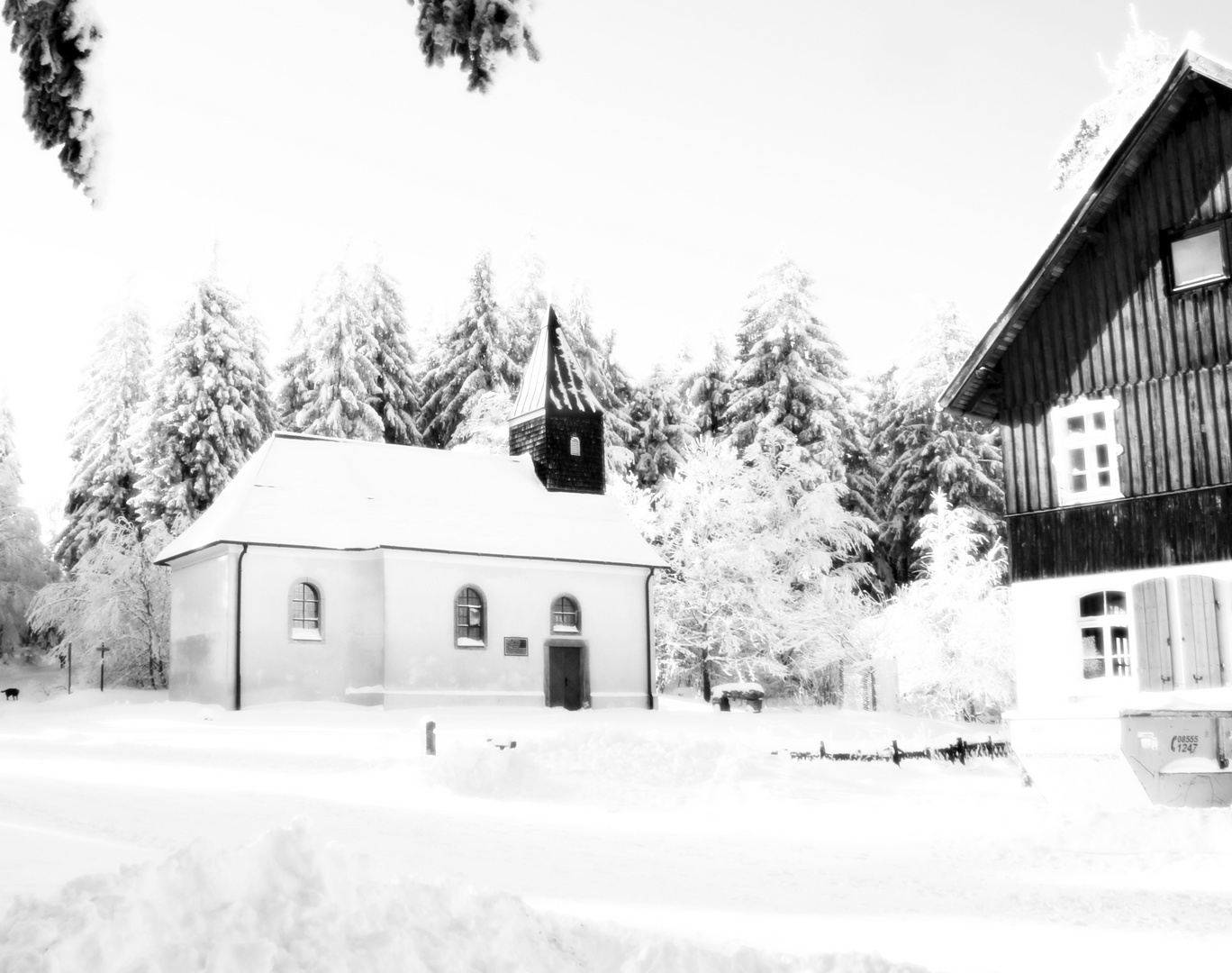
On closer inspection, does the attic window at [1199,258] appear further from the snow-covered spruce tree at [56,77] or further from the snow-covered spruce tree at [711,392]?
the snow-covered spruce tree at [711,392]

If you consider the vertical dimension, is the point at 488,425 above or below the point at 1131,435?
above

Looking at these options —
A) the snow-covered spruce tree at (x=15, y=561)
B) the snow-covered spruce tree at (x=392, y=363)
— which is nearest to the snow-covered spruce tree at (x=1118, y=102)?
the snow-covered spruce tree at (x=392, y=363)

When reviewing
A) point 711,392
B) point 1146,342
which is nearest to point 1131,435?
point 1146,342

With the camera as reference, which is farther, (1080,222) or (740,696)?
(740,696)

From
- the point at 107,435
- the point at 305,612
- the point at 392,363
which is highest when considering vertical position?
the point at 392,363

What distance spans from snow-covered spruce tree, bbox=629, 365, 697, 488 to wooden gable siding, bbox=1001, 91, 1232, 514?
34975mm

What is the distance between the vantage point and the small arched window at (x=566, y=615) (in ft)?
118

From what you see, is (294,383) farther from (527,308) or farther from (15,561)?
(15,561)

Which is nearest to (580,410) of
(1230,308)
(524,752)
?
(524,752)

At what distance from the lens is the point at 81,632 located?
4238cm

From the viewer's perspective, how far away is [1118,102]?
29.6 meters

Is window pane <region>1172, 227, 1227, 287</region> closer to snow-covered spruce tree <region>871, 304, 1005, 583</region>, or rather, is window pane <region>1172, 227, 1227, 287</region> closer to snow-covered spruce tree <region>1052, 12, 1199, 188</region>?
snow-covered spruce tree <region>1052, 12, 1199, 188</region>

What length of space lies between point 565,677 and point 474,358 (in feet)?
74.2

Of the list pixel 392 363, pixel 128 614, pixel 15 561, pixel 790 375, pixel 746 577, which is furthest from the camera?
pixel 392 363
